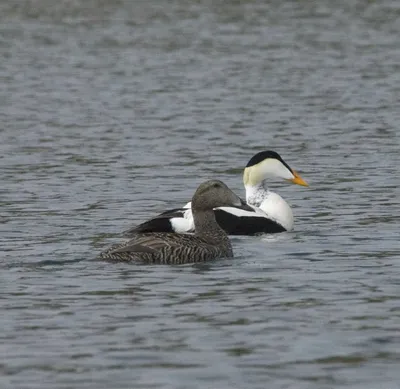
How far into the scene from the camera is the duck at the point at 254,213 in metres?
16.1

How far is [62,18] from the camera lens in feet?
151

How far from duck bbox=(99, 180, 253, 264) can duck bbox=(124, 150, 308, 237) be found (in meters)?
A: 0.75

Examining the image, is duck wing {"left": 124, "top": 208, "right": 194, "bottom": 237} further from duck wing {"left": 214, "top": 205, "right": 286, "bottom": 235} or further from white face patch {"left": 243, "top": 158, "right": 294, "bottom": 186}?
white face patch {"left": 243, "top": 158, "right": 294, "bottom": 186}

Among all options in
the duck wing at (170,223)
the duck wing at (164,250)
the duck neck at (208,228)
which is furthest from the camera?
the duck wing at (170,223)

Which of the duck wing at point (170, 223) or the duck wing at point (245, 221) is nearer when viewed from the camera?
the duck wing at point (170, 223)

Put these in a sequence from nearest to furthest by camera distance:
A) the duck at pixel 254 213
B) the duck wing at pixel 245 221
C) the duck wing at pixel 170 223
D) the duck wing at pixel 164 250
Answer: the duck wing at pixel 164 250
the duck wing at pixel 170 223
the duck at pixel 254 213
the duck wing at pixel 245 221

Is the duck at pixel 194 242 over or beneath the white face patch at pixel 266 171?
beneath

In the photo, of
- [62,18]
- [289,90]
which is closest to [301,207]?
[289,90]

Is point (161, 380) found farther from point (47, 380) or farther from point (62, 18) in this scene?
point (62, 18)

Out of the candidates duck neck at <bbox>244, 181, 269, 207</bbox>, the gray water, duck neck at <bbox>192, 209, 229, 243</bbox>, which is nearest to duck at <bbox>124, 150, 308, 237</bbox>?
duck neck at <bbox>244, 181, 269, 207</bbox>

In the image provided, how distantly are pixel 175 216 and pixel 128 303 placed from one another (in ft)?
13.4

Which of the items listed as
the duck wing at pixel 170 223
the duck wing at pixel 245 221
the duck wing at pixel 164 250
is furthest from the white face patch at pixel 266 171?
the duck wing at pixel 164 250

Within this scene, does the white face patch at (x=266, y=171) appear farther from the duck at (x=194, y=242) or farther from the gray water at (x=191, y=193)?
the duck at (x=194, y=242)

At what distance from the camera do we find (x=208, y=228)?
591 inches
